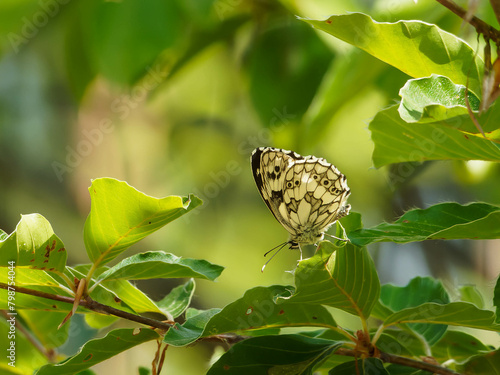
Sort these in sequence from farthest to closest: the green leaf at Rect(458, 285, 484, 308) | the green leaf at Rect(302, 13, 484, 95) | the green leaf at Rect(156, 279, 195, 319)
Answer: the green leaf at Rect(458, 285, 484, 308) → the green leaf at Rect(156, 279, 195, 319) → the green leaf at Rect(302, 13, 484, 95)

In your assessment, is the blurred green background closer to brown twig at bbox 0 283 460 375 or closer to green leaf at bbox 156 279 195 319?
brown twig at bbox 0 283 460 375

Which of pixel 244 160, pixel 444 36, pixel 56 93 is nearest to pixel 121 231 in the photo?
pixel 444 36

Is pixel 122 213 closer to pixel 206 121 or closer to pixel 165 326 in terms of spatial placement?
pixel 165 326
